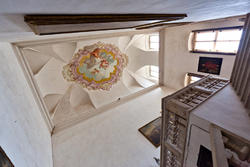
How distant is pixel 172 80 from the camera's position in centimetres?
694

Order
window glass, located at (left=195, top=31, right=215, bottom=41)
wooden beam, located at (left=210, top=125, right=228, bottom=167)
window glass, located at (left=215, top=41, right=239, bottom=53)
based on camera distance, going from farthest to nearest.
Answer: window glass, located at (left=195, top=31, right=215, bottom=41), window glass, located at (left=215, top=41, right=239, bottom=53), wooden beam, located at (left=210, top=125, right=228, bottom=167)

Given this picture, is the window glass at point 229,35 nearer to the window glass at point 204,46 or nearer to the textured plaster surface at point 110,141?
the window glass at point 204,46

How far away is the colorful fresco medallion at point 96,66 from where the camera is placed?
6.92m

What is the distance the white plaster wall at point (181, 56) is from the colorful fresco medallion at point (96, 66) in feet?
9.85

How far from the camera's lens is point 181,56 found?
19.9 feet

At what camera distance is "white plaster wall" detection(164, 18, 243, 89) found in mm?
4582

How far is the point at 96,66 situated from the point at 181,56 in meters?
4.80

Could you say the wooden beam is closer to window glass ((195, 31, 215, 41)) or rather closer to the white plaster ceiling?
the white plaster ceiling

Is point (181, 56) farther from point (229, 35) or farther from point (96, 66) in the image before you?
point (96, 66)

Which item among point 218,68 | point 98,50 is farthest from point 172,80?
point 98,50

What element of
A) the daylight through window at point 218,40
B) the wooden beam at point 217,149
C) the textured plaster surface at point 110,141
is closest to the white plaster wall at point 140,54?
the daylight through window at point 218,40

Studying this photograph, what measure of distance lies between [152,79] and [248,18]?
309 inches

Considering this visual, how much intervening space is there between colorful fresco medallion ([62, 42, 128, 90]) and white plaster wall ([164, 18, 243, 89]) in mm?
3002

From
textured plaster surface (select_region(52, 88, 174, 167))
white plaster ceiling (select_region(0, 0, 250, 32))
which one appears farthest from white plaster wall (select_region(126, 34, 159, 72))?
white plaster ceiling (select_region(0, 0, 250, 32))
